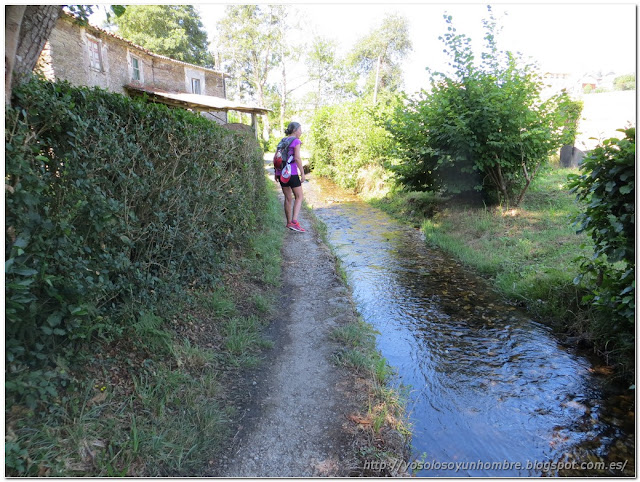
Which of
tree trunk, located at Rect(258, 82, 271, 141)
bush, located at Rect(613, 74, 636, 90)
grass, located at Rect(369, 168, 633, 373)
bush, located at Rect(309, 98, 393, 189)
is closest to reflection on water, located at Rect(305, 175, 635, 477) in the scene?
grass, located at Rect(369, 168, 633, 373)

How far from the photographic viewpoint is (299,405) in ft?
9.64

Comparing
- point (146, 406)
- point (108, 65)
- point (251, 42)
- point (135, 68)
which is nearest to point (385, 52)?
point (251, 42)

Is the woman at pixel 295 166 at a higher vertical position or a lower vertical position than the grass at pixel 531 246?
higher

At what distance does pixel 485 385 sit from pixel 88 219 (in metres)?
3.55

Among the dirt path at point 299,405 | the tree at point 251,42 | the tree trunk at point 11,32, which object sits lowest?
the dirt path at point 299,405

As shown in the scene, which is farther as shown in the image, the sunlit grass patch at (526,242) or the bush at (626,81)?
the bush at (626,81)

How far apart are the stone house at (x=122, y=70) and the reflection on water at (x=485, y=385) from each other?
10567 millimetres

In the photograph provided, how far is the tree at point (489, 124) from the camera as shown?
8391mm

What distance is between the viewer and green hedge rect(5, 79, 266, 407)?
76.5 inches

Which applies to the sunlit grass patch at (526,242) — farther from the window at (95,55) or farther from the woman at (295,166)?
the window at (95,55)

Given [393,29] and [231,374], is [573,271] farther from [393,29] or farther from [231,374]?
[393,29]

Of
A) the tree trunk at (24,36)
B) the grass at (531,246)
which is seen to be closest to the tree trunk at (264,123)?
the grass at (531,246)

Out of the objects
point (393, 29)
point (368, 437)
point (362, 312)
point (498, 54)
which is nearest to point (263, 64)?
point (393, 29)

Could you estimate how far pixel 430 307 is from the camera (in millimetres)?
5426
